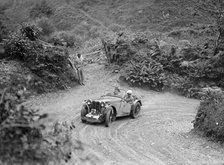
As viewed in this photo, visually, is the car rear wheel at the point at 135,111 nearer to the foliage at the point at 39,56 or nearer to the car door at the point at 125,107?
the car door at the point at 125,107

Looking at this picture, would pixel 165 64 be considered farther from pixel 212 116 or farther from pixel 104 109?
pixel 212 116

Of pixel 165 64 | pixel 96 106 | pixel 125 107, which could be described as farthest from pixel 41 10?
pixel 96 106

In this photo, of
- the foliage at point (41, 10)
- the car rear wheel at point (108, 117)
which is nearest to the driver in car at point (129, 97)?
the car rear wheel at point (108, 117)

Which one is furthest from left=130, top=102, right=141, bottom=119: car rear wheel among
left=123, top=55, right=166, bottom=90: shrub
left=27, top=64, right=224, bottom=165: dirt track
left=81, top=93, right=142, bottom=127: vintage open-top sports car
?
left=123, top=55, right=166, bottom=90: shrub

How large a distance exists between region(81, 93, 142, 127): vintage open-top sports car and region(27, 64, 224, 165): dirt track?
33cm

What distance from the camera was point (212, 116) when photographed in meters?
12.1

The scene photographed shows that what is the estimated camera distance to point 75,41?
33844 mm

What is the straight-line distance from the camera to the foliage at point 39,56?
18.3m

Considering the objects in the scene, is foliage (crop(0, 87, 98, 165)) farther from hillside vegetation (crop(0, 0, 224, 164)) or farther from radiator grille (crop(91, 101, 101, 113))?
radiator grille (crop(91, 101, 101, 113))

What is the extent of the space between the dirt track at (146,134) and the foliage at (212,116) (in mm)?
403

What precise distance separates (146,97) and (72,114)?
21.0ft

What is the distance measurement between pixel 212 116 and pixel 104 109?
4.24 meters

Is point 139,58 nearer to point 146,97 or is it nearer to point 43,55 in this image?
point 146,97

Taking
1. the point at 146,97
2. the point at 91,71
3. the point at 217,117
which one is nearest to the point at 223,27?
the point at 146,97
